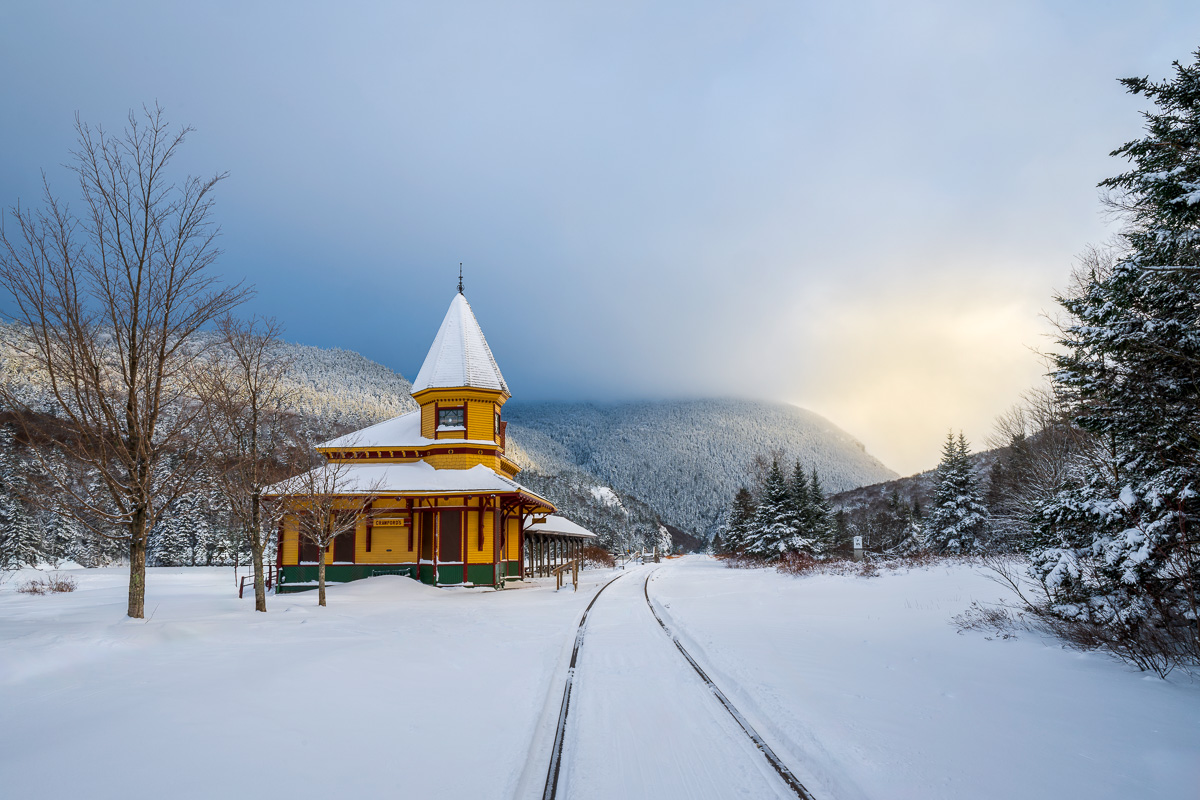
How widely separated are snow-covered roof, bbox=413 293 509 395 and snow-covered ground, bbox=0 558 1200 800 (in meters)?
15.6

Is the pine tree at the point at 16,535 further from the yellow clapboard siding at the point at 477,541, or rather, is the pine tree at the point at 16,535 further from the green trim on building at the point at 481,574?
the green trim on building at the point at 481,574

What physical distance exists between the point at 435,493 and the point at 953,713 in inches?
751

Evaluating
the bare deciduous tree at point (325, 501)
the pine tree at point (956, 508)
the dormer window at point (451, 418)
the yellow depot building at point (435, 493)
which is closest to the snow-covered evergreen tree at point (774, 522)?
the pine tree at point (956, 508)

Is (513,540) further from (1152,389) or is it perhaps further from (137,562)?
(1152,389)

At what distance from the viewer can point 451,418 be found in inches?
1029

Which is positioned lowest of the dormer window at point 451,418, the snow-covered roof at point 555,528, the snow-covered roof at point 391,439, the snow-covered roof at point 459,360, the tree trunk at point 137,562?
the snow-covered roof at point 555,528

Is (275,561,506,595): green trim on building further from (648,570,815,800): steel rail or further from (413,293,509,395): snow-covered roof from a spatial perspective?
(648,570,815,800): steel rail

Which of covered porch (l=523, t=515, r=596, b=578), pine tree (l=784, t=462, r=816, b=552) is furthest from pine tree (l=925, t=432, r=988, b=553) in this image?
covered porch (l=523, t=515, r=596, b=578)

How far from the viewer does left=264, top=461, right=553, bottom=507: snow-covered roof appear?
72.5 feet

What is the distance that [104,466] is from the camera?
9430 mm

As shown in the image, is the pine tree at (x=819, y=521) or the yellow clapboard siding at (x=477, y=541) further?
the pine tree at (x=819, y=521)

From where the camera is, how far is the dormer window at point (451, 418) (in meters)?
26.0

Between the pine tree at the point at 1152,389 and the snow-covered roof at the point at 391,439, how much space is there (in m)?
21.5

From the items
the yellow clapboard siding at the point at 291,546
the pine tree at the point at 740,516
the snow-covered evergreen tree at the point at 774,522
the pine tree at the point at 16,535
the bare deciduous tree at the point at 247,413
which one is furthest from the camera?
the pine tree at the point at 740,516
